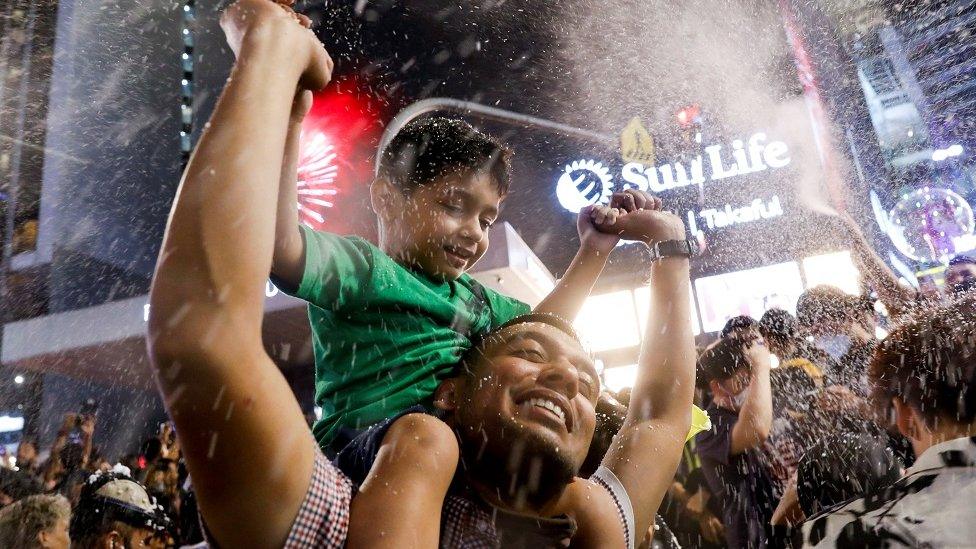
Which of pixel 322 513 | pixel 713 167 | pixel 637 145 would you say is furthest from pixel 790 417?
pixel 637 145

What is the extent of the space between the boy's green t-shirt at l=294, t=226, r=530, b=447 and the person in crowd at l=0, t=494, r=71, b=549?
9.37ft

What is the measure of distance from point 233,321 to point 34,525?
370 cm

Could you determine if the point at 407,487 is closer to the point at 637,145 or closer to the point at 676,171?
the point at 676,171

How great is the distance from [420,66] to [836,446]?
40.2 ft

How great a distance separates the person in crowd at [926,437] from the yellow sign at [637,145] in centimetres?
1269

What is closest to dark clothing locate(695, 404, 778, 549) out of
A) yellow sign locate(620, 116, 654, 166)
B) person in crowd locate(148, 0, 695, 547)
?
person in crowd locate(148, 0, 695, 547)

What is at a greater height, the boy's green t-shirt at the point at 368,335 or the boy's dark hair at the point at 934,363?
the boy's green t-shirt at the point at 368,335

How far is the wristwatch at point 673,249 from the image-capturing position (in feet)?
5.53

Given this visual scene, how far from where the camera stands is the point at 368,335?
155cm

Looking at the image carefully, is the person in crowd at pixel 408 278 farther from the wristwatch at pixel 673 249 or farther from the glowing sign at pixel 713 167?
the glowing sign at pixel 713 167

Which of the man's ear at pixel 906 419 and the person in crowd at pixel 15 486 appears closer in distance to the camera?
the man's ear at pixel 906 419

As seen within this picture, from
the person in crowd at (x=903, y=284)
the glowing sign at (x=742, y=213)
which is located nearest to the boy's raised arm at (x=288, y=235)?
the person in crowd at (x=903, y=284)

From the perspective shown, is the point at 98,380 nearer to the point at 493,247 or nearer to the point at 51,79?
the point at 51,79

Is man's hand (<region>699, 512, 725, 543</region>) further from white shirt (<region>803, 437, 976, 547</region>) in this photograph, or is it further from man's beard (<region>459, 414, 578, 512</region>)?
man's beard (<region>459, 414, 578, 512</region>)
